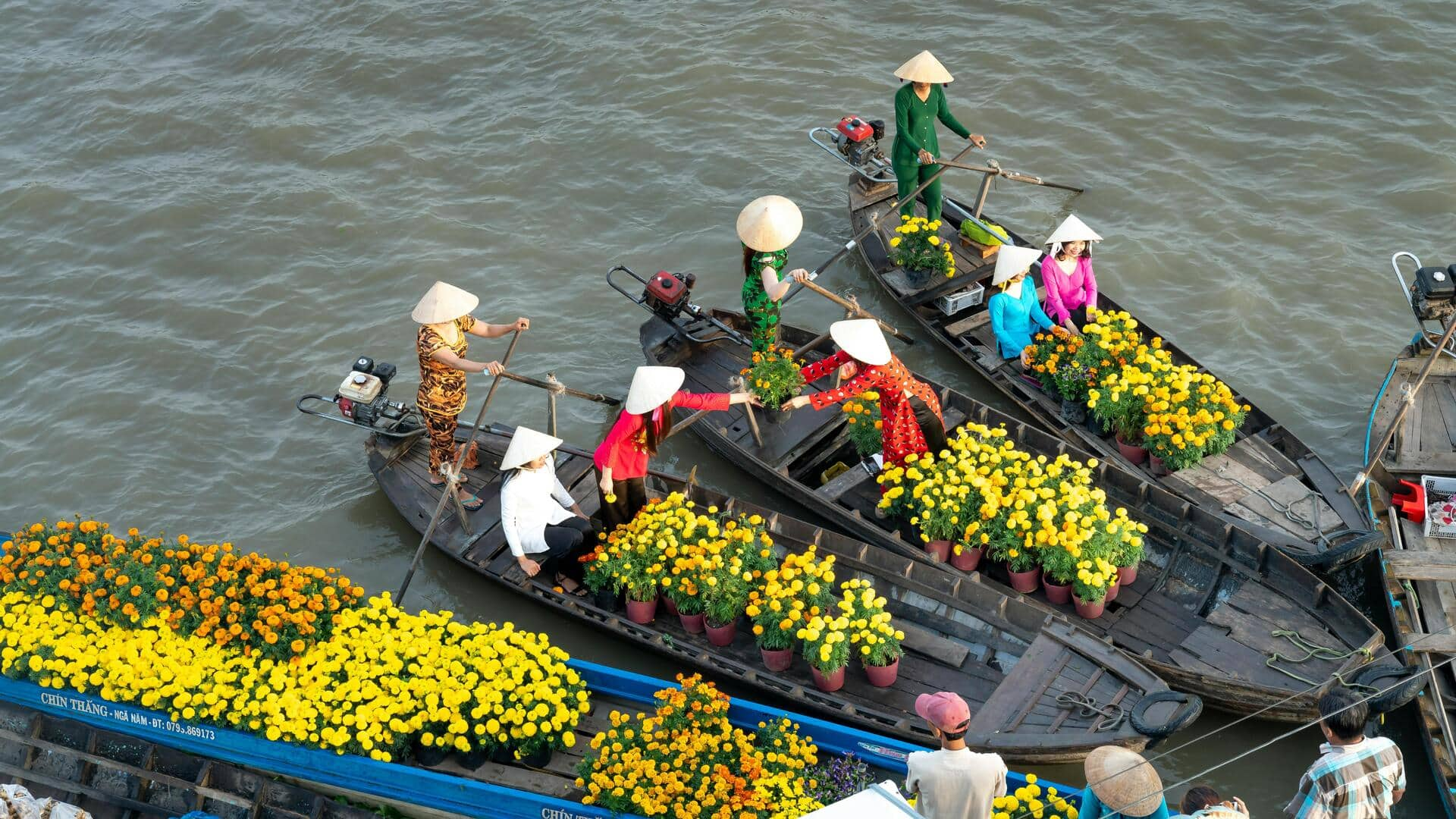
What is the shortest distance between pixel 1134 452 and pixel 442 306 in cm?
572

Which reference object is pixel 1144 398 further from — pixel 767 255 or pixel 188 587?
pixel 188 587

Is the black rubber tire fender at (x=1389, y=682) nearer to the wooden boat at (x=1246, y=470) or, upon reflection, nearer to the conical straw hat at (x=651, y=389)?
the wooden boat at (x=1246, y=470)

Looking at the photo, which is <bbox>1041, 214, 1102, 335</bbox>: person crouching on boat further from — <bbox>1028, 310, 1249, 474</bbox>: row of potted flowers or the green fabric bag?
the green fabric bag

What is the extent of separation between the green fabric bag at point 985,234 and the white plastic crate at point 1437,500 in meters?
4.62

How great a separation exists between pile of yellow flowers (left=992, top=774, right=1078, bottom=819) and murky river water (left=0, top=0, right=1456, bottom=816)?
148 inches

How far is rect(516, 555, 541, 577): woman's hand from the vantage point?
31.5 feet

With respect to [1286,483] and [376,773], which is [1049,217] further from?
[376,773]

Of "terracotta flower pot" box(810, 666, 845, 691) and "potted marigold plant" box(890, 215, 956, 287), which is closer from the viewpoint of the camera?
"terracotta flower pot" box(810, 666, 845, 691)

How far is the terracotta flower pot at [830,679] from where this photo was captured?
8.57 metres

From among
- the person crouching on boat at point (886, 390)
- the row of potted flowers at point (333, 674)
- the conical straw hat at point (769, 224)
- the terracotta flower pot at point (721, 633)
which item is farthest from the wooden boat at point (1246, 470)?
the row of potted flowers at point (333, 674)

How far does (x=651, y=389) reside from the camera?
9305 millimetres

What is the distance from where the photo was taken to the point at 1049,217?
49.0ft

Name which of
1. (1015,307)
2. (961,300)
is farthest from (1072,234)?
(961,300)

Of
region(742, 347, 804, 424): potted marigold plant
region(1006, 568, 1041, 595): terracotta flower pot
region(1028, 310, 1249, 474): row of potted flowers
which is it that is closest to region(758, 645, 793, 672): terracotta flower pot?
region(1006, 568, 1041, 595): terracotta flower pot
